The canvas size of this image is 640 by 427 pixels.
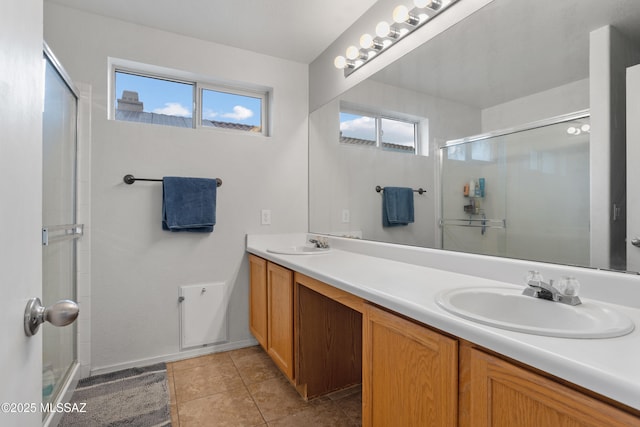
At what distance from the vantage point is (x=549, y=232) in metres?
1.13

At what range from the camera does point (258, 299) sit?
7.36 ft

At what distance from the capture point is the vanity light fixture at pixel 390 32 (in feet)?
5.16

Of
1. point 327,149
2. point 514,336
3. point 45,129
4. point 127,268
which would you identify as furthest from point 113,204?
point 514,336

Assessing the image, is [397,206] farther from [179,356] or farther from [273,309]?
[179,356]

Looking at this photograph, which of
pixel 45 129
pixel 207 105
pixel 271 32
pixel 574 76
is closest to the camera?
pixel 574 76

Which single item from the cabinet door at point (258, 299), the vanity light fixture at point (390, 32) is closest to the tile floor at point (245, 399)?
the cabinet door at point (258, 299)

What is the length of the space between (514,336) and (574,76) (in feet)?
2.96

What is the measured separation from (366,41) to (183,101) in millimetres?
1383

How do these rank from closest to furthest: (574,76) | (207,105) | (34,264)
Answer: (34,264)
(574,76)
(207,105)

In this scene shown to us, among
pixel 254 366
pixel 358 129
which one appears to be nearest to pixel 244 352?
pixel 254 366

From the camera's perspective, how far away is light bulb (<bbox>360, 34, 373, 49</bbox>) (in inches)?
76.8

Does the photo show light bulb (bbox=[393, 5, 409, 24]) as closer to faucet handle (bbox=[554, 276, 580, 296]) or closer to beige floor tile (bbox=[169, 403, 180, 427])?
faucet handle (bbox=[554, 276, 580, 296])

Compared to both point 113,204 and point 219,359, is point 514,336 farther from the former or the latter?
point 113,204

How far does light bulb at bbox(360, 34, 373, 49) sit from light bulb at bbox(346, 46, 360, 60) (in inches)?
3.2
